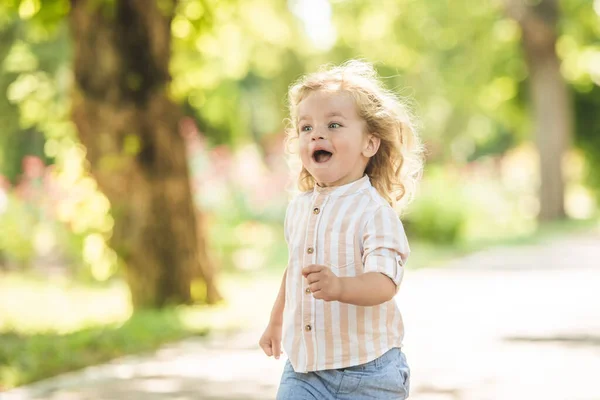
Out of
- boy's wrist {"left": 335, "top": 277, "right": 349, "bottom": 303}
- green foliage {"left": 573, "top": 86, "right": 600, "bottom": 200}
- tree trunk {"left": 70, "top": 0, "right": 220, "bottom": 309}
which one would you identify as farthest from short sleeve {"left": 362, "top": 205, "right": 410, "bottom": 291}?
green foliage {"left": 573, "top": 86, "right": 600, "bottom": 200}

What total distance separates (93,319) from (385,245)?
8237mm

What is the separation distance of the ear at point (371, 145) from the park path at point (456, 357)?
7.70 ft

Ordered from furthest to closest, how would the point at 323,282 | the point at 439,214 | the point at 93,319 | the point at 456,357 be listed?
the point at 439,214
the point at 93,319
the point at 456,357
the point at 323,282

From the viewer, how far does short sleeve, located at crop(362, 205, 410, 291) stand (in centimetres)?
304

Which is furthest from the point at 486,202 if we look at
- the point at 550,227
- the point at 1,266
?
the point at 1,266

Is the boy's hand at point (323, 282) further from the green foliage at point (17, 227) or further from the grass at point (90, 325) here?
the green foliage at point (17, 227)

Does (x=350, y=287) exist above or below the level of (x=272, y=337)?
above

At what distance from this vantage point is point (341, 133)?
10.7 feet

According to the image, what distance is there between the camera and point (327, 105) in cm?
328

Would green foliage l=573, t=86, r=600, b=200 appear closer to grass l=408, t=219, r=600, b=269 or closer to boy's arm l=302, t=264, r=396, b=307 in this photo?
grass l=408, t=219, r=600, b=269

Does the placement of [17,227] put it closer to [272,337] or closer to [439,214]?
[439,214]

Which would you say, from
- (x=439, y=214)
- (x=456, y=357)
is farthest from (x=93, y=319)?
(x=439, y=214)

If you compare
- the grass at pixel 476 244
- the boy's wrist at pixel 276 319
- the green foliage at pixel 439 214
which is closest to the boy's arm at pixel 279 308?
the boy's wrist at pixel 276 319

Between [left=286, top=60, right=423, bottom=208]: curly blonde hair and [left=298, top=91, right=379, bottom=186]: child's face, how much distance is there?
44mm
